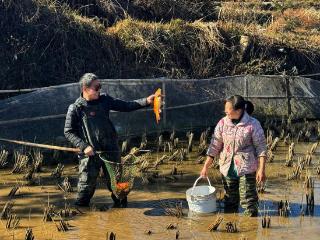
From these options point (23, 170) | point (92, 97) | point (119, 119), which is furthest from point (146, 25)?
point (92, 97)

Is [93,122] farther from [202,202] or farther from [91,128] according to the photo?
[202,202]

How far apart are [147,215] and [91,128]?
1271 mm

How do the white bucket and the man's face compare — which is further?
the man's face

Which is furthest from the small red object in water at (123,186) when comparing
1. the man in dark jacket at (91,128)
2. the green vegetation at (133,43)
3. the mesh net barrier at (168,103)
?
the green vegetation at (133,43)

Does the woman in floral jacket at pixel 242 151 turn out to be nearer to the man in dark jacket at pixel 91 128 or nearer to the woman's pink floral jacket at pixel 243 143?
the woman's pink floral jacket at pixel 243 143

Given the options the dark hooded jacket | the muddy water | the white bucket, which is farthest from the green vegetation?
the white bucket

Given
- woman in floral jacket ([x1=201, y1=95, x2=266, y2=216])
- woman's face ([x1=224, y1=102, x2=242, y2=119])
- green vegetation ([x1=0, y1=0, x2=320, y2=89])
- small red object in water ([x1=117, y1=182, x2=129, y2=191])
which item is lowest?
small red object in water ([x1=117, y1=182, x2=129, y2=191])

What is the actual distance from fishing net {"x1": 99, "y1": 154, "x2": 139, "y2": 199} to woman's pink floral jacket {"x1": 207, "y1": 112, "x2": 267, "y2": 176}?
3.85 ft

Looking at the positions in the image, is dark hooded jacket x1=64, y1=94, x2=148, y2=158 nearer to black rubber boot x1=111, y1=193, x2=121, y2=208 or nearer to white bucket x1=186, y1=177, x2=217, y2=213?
black rubber boot x1=111, y1=193, x2=121, y2=208

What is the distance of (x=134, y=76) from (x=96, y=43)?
1.26m

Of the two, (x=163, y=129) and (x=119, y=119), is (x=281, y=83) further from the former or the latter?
(x=119, y=119)

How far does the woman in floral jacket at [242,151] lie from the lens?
6664 millimetres

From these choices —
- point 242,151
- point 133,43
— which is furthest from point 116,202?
point 133,43

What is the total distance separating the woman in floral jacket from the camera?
666 cm
